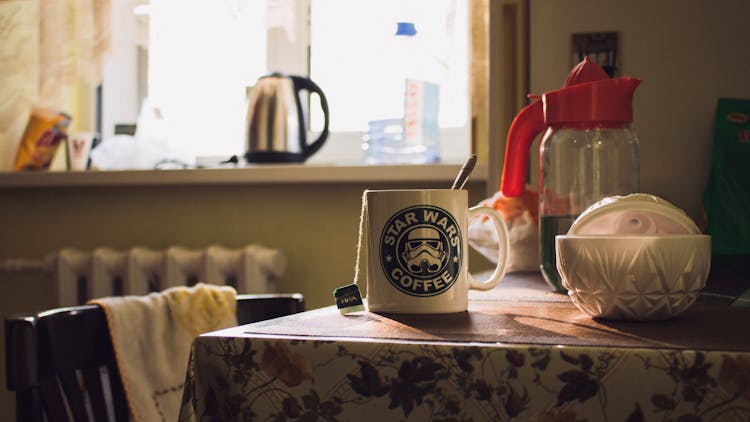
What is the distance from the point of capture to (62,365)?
74 centimetres

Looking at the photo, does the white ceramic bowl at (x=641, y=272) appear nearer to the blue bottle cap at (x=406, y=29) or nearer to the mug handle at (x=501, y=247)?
the mug handle at (x=501, y=247)

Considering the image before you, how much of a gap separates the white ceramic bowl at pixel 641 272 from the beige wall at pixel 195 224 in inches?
42.2

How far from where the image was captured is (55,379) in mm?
734

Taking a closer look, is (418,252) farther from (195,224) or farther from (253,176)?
(195,224)

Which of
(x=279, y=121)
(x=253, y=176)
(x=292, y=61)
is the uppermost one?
(x=292, y=61)

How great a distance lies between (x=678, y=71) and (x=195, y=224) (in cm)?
113

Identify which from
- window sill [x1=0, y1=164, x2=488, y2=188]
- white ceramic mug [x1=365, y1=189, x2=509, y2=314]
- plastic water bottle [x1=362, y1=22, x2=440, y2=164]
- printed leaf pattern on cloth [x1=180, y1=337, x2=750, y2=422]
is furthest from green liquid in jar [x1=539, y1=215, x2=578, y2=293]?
plastic water bottle [x1=362, y1=22, x2=440, y2=164]

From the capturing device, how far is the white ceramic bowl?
0.53 meters

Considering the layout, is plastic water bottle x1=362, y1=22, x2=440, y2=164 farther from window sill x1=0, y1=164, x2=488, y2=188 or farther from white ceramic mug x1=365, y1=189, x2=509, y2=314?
white ceramic mug x1=365, y1=189, x2=509, y2=314

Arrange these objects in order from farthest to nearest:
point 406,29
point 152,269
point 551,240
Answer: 1. point 152,269
2. point 406,29
3. point 551,240

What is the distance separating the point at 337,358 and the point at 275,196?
4.38 feet

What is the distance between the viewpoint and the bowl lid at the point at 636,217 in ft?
2.00

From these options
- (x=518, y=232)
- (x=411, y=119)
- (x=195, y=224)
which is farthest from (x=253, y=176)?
(x=518, y=232)

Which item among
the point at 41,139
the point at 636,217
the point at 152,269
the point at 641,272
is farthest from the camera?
the point at 41,139
